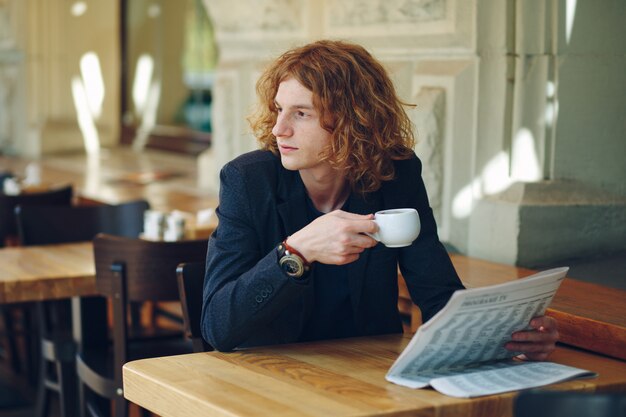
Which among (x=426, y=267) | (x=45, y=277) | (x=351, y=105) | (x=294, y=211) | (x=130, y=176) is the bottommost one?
(x=130, y=176)

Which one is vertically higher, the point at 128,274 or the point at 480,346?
the point at 480,346

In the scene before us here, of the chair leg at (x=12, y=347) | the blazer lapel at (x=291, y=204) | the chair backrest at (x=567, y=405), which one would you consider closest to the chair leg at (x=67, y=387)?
the chair leg at (x=12, y=347)

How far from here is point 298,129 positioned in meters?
2.45

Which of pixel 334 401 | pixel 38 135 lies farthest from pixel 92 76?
pixel 334 401

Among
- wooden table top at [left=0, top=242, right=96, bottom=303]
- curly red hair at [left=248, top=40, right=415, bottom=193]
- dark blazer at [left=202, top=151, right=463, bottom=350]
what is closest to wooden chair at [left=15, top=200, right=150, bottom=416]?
wooden table top at [left=0, top=242, right=96, bottom=303]

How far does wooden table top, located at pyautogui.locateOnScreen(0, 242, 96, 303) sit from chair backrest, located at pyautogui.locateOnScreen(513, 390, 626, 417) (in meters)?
2.15

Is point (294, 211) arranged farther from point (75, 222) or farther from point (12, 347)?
point (12, 347)

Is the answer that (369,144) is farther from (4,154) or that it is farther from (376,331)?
(4,154)

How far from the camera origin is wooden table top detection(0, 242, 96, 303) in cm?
340

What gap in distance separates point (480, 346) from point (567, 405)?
55 centimetres

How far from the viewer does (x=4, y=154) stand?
8680 millimetres

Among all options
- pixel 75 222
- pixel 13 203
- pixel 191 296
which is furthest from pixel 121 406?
pixel 13 203

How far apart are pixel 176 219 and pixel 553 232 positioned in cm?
132

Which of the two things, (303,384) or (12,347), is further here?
(12,347)
